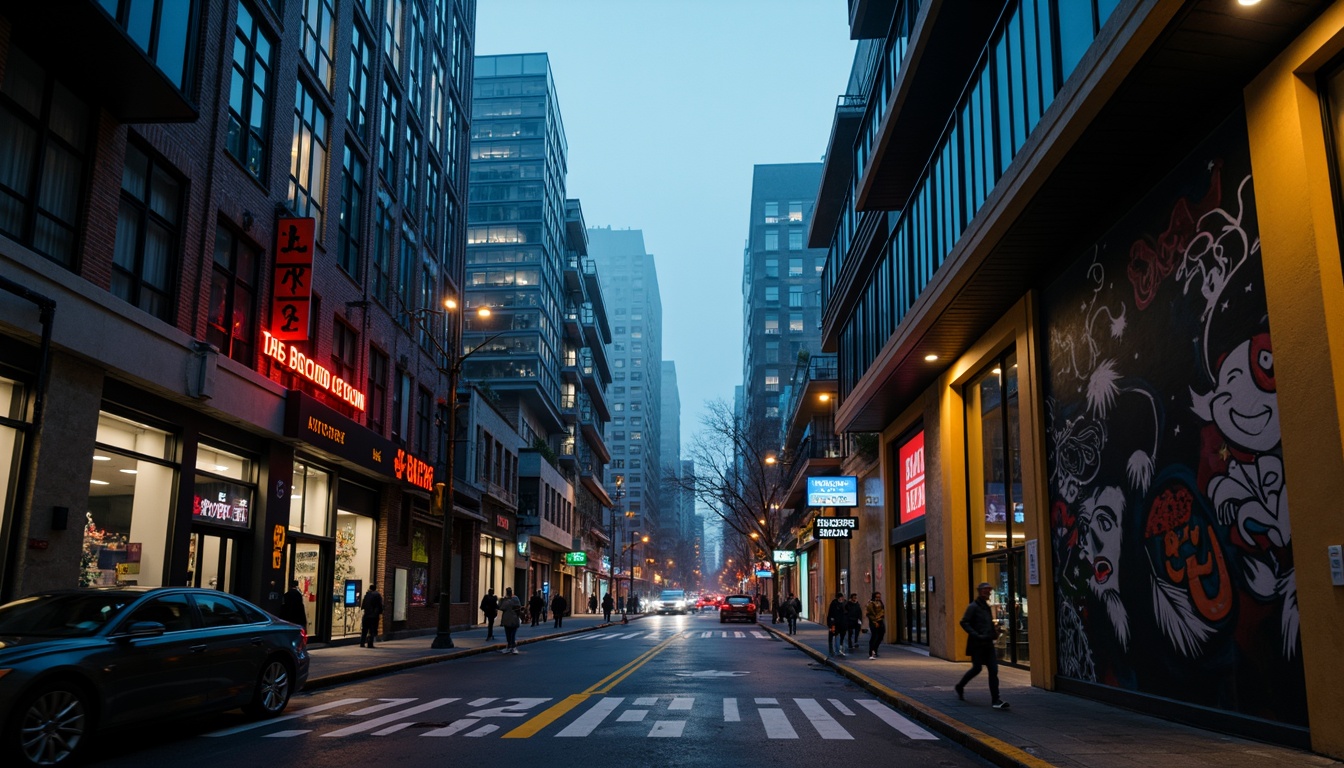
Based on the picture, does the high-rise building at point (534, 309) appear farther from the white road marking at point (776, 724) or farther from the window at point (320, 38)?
the white road marking at point (776, 724)

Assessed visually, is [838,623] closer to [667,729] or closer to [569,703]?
[569,703]

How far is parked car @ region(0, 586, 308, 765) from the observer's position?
8273 mm

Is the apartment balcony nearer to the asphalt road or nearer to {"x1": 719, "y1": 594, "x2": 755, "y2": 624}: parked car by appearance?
the asphalt road

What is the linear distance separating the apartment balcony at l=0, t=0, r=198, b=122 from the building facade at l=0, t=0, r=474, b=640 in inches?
1.7

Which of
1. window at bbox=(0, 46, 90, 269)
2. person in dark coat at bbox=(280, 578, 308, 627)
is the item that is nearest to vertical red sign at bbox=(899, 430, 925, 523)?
person in dark coat at bbox=(280, 578, 308, 627)

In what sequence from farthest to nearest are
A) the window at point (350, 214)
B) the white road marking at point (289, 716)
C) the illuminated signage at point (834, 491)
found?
the illuminated signage at point (834, 491) → the window at point (350, 214) → the white road marking at point (289, 716)

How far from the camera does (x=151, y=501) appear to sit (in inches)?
733

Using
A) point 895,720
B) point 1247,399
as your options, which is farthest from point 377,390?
point 1247,399

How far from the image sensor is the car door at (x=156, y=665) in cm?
920

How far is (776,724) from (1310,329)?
7.17 m

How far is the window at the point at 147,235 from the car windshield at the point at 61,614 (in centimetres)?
892

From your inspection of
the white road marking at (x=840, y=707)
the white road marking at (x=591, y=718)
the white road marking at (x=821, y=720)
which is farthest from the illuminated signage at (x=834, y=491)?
the white road marking at (x=591, y=718)

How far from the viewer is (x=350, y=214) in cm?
2922

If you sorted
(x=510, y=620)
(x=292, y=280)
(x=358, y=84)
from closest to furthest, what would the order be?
(x=292, y=280), (x=510, y=620), (x=358, y=84)
